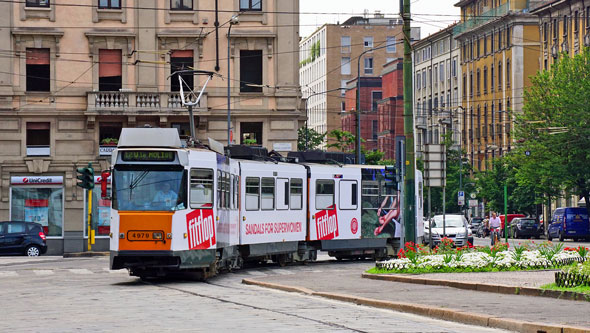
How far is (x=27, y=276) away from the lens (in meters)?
29.5

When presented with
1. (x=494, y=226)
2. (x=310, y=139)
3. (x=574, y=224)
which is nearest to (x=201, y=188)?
(x=494, y=226)

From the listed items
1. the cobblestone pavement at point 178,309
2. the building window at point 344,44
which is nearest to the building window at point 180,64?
the cobblestone pavement at point 178,309

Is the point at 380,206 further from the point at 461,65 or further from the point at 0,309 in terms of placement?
the point at 461,65

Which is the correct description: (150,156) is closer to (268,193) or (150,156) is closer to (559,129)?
(268,193)

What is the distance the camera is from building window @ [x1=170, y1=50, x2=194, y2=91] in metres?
49.5

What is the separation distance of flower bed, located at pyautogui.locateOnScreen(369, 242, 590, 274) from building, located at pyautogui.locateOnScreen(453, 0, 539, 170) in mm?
68728

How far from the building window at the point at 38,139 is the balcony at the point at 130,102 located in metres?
2.17

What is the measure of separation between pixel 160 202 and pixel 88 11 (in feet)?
84.2

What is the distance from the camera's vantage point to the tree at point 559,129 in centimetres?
7012

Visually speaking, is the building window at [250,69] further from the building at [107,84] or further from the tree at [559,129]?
the tree at [559,129]

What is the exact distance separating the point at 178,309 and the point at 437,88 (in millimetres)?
109820

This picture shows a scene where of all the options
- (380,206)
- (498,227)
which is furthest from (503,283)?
(498,227)

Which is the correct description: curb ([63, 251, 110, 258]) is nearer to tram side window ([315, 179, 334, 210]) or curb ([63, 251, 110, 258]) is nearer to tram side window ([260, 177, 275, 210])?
tram side window ([315, 179, 334, 210])

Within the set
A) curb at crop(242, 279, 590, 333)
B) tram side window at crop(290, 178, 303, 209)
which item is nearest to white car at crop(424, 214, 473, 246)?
tram side window at crop(290, 178, 303, 209)
